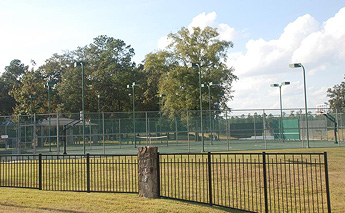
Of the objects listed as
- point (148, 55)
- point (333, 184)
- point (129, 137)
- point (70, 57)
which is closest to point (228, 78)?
point (148, 55)

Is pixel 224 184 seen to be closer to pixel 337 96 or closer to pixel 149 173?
pixel 149 173

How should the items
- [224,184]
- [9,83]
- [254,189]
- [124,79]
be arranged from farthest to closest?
[9,83] → [124,79] → [254,189] → [224,184]

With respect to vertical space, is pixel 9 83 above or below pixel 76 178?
above

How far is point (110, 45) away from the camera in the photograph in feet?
240

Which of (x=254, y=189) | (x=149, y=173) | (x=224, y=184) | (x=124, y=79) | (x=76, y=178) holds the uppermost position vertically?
(x=124, y=79)

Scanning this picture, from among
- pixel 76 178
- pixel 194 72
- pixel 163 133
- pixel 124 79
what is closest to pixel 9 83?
pixel 124 79

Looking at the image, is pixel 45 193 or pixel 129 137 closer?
pixel 45 193

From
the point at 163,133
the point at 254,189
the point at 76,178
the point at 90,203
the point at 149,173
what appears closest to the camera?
the point at 90,203

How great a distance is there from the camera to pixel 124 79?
67188 mm

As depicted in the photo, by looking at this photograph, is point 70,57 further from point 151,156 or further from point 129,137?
point 151,156

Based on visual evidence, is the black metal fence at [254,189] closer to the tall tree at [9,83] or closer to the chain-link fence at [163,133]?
the chain-link fence at [163,133]

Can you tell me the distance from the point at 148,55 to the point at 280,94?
20947 millimetres

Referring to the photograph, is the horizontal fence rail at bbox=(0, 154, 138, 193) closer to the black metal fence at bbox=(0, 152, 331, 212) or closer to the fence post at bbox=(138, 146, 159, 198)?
the black metal fence at bbox=(0, 152, 331, 212)

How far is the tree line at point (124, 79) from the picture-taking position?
52.9 meters
